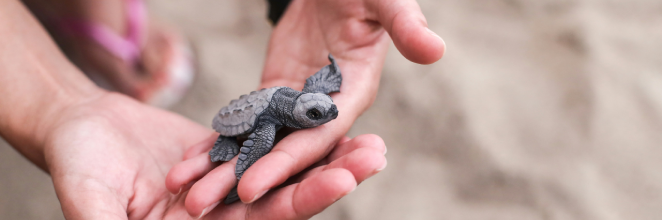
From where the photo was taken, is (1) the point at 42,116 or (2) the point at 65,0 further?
(2) the point at 65,0

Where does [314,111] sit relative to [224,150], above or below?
above

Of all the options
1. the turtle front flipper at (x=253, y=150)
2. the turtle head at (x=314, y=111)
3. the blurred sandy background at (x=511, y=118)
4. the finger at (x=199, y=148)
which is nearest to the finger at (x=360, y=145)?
the turtle head at (x=314, y=111)

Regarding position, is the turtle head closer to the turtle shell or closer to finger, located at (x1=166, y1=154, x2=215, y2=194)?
the turtle shell

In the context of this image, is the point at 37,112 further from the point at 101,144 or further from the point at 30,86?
the point at 101,144

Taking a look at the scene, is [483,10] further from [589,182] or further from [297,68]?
[297,68]

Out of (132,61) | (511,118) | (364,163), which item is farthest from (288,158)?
(132,61)

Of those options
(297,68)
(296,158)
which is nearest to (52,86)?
(297,68)

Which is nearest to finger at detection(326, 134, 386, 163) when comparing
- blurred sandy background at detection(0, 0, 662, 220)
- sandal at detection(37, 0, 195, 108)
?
blurred sandy background at detection(0, 0, 662, 220)
